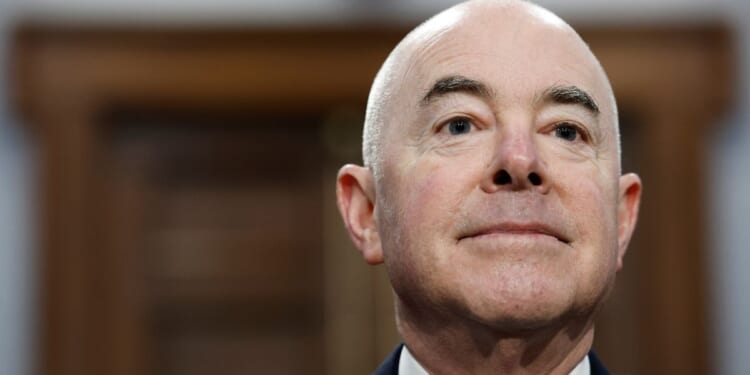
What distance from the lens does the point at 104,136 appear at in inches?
174

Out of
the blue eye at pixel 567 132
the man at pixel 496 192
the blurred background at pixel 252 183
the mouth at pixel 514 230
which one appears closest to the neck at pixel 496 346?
the man at pixel 496 192

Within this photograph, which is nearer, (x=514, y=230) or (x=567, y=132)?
(x=514, y=230)

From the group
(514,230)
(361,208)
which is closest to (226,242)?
(361,208)

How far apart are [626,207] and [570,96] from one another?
251 millimetres

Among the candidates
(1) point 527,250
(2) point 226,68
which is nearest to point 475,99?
(1) point 527,250

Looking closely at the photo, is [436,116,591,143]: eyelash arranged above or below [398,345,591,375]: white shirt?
above

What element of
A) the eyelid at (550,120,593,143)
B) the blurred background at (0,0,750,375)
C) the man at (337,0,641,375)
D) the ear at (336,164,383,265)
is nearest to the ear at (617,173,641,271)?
the man at (337,0,641,375)

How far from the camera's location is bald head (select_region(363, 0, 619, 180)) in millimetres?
1684

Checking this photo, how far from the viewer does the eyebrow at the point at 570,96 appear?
1.66 meters

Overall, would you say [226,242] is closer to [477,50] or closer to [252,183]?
[252,183]

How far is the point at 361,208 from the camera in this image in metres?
1.86

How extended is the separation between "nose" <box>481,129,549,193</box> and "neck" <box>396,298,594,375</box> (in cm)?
18

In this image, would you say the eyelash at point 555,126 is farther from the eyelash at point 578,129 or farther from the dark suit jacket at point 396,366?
the dark suit jacket at point 396,366

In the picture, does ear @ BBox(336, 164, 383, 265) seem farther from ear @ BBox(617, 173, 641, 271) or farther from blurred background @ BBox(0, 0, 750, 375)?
blurred background @ BBox(0, 0, 750, 375)
